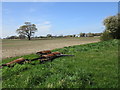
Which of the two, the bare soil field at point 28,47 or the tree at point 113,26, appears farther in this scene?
the tree at point 113,26

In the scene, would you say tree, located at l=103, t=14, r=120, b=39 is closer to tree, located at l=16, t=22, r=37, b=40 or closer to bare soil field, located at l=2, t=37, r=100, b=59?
bare soil field, located at l=2, t=37, r=100, b=59

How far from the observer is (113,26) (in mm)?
23938

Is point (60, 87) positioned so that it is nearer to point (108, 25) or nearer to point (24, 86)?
point (24, 86)

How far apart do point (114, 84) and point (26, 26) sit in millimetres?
69260

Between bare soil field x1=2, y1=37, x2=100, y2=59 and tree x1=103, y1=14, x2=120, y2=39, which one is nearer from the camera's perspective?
bare soil field x1=2, y1=37, x2=100, y2=59

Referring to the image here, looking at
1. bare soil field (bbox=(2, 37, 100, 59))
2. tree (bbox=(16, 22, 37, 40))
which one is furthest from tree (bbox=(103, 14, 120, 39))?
tree (bbox=(16, 22, 37, 40))

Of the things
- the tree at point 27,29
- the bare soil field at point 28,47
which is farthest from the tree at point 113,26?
the tree at point 27,29

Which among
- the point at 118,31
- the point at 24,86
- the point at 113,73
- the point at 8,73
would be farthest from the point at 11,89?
the point at 118,31

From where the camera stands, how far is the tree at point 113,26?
23.5 metres

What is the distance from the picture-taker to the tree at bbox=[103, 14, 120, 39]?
23.5 metres

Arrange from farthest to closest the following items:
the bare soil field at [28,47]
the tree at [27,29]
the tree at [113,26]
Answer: the tree at [27,29] < the tree at [113,26] < the bare soil field at [28,47]

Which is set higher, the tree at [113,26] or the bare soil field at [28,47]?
the tree at [113,26]

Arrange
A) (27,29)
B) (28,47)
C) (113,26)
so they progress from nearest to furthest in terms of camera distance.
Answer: (28,47) → (113,26) → (27,29)

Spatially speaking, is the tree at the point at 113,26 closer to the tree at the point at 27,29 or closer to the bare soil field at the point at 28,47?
the bare soil field at the point at 28,47
